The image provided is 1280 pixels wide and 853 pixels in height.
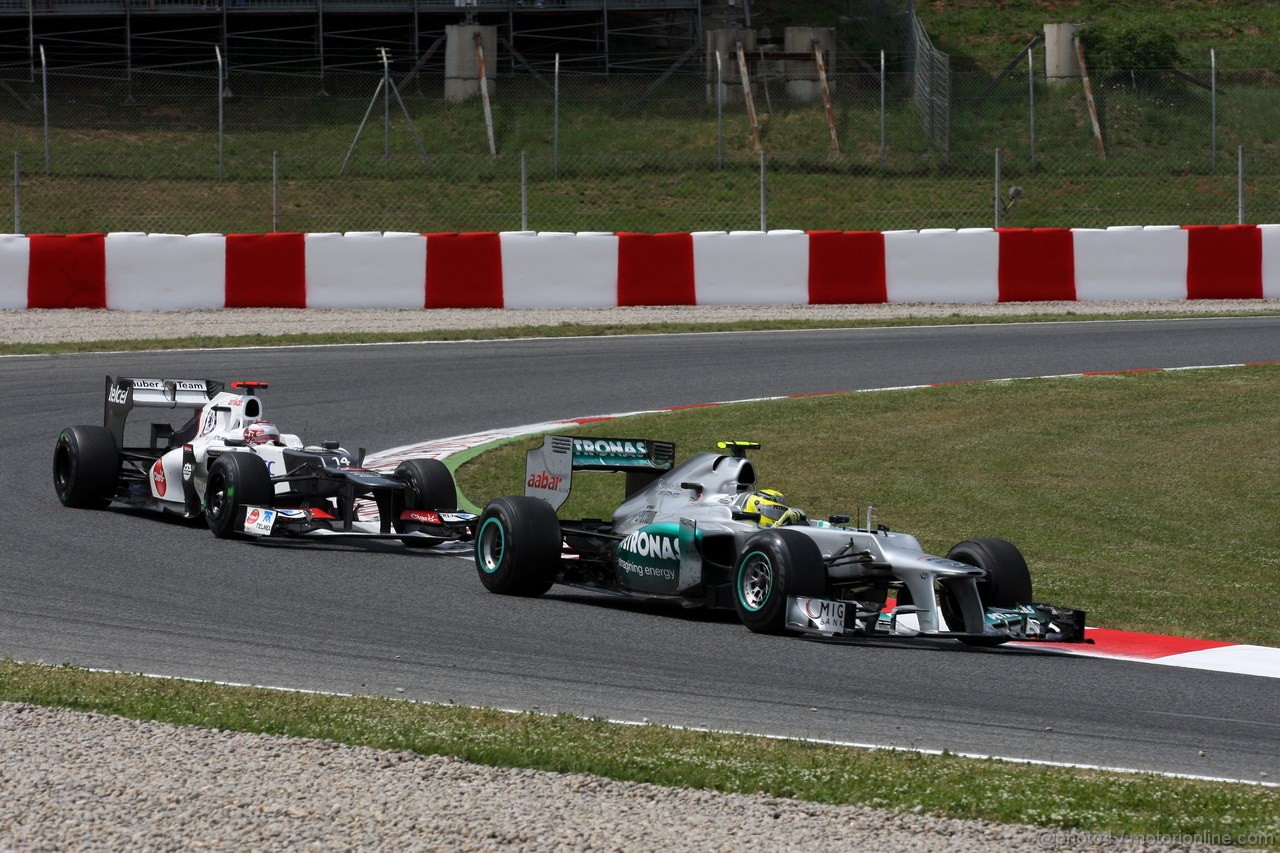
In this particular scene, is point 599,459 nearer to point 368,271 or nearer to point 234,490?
point 234,490

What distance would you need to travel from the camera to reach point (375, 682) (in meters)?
7.54

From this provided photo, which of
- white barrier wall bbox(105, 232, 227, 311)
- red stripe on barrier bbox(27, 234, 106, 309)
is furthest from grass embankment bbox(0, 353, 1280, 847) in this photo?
red stripe on barrier bbox(27, 234, 106, 309)

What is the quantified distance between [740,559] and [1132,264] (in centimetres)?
1597

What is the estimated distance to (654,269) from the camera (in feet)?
74.3

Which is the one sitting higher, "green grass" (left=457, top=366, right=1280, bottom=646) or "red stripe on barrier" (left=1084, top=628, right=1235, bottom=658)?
"green grass" (left=457, top=366, right=1280, bottom=646)

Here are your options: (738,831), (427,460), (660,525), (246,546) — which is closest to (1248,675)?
(660,525)

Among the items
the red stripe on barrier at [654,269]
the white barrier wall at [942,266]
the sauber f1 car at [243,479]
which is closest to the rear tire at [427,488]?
the sauber f1 car at [243,479]

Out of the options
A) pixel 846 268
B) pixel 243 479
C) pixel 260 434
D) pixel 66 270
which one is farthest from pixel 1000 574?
pixel 66 270

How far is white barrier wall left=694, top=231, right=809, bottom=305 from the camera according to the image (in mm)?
22766

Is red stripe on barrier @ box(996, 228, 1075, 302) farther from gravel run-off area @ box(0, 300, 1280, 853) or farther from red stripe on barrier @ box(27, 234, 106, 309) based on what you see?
gravel run-off area @ box(0, 300, 1280, 853)

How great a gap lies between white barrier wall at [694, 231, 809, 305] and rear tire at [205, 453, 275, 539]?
12217 millimetres

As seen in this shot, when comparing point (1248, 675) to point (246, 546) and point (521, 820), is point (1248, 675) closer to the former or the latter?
point (521, 820)

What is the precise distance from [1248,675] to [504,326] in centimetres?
1403

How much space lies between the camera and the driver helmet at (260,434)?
38.6 ft
